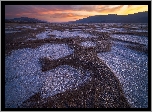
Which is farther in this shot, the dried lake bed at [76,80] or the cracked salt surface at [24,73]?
the cracked salt surface at [24,73]

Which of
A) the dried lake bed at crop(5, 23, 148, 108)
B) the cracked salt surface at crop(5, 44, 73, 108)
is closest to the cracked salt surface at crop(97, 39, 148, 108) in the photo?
the dried lake bed at crop(5, 23, 148, 108)

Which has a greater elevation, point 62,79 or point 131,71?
point 131,71

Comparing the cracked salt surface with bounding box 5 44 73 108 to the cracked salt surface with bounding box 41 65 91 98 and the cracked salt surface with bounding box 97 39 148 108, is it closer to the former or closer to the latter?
the cracked salt surface with bounding box 41 65 91 98

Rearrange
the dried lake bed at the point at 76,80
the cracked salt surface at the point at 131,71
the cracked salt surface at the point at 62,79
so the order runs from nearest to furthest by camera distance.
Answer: the dried lake bed at the point at 76,80 → the cracked salt surface at the point at 131,71 → the cracked salt surface at the point at 62,79

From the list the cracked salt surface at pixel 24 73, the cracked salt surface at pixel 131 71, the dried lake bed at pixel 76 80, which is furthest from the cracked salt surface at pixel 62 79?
the cracked salt surface at pixel 131 71

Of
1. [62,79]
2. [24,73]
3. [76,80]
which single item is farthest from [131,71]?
[24,73]

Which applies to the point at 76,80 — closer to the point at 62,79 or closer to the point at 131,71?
the point at 62,79

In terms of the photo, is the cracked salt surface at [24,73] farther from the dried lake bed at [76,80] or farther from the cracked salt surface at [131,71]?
the cracked salt surface at [131,71]
